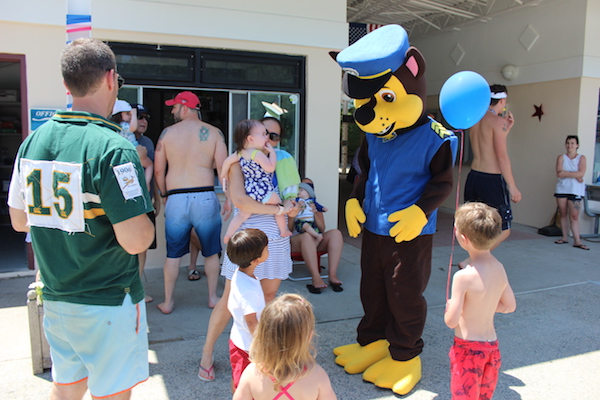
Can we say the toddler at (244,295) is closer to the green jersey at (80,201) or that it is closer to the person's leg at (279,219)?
the green jersey at (80,201)

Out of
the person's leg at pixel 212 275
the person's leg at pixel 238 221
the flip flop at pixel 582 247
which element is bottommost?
the flip flop at pixel 582 247

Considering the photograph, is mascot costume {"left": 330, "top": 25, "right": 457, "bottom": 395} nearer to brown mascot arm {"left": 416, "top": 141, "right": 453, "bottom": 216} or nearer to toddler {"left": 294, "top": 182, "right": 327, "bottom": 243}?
brown mascot arm {"left": 416, "top": 141, "right": 453, "bottom": 216}

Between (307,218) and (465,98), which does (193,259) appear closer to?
(307,218)

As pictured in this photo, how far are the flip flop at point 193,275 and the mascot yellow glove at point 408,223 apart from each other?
2.91m

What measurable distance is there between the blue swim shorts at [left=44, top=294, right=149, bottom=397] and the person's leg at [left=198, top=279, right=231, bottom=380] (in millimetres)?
977

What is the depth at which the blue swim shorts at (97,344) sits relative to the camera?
6.37 ft

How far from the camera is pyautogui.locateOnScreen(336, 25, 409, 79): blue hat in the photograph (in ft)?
9.91

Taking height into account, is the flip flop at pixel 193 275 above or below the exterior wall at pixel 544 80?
below

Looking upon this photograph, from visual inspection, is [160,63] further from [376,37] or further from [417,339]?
[417,339]

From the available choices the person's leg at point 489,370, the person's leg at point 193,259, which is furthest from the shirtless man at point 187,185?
the person's leg at point 489,370

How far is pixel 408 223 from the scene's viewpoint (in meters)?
3.04

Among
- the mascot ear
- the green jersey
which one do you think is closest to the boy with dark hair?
the green jersey

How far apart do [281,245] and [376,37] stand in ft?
4.91

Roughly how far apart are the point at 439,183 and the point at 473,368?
115cm
